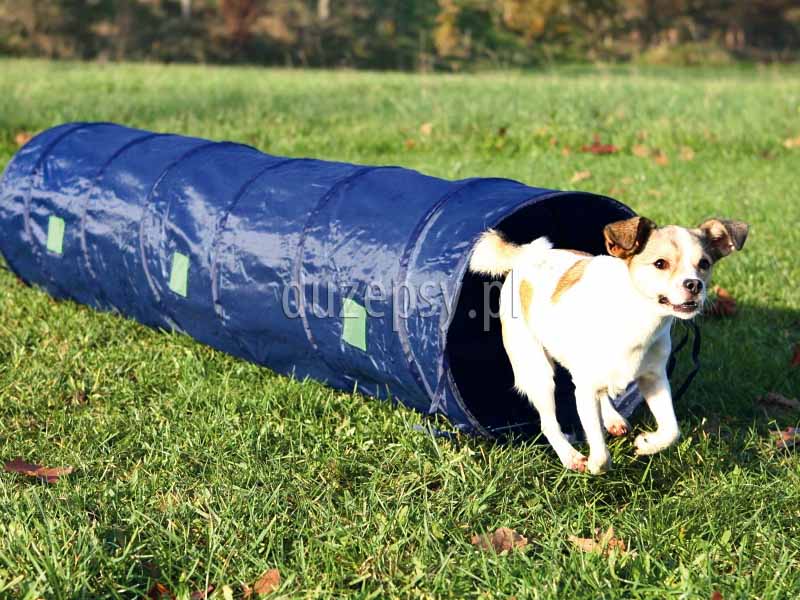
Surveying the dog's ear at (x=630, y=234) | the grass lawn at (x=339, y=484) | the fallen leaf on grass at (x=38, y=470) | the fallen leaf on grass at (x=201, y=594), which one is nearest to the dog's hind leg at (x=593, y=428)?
the grass lawn at (x=339, y=484)

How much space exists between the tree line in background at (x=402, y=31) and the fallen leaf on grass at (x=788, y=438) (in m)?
28.7

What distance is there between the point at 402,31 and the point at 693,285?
143 ft

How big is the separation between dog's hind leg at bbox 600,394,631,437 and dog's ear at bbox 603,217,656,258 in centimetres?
77

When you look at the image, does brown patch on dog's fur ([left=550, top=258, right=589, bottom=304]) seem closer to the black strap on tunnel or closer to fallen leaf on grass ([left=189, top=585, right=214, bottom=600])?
the black strap on tunnel

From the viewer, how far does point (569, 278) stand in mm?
4160

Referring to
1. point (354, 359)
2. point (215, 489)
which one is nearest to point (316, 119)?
point (354, 359)

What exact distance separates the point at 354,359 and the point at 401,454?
0.70 meters

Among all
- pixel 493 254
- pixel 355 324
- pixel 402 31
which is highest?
pixel 493 254

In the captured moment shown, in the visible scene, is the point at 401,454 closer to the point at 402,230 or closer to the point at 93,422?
the point at 402,230

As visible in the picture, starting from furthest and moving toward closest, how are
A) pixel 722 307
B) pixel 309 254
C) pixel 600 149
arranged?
1. pixel 600 149
2. pixel 722 307
3. pixel 309 254

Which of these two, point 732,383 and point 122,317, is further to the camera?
point 122,317

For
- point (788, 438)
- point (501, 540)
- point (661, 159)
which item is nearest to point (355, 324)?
point (501, 540)

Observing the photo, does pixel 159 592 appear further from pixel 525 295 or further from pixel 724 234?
pixel 724 234

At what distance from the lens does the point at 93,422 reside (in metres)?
4.71
